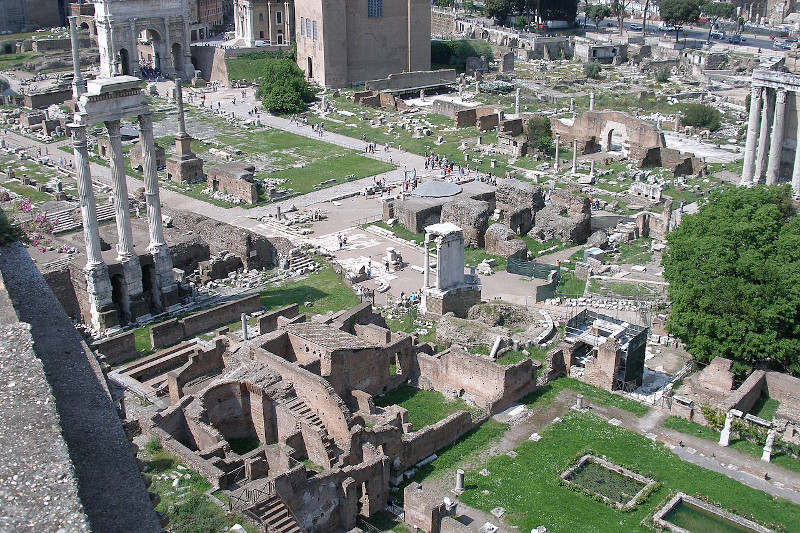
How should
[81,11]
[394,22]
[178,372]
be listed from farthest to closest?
1. [81,11]
2. [394,22]
3. [178,372]

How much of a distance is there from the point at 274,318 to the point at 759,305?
17.4 meters

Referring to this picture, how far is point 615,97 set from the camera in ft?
270

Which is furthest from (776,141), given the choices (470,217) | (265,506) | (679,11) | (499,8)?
(499,8)

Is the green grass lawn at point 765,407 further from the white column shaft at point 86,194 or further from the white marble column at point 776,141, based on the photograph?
the white column shaft at point 86,194

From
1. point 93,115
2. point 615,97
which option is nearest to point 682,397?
point 93,115

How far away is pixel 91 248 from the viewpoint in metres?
34.2

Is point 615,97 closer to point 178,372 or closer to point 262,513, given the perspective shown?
point 178,372

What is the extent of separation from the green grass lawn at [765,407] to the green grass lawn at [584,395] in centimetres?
359

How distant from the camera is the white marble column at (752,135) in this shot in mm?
50562

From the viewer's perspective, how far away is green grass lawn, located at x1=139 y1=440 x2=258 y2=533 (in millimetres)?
19422

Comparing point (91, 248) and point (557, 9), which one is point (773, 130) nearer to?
point (91, 248)

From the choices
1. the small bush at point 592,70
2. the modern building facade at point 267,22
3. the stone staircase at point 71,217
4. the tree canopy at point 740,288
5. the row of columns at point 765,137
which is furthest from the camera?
the modern building facade at point 267,22

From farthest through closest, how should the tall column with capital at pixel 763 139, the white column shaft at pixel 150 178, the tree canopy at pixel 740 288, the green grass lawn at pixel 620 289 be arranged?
the tall column with capital at pixel 763 139
the green grass lawn at pixel 620 289
the white column shaft at pixel 150 178
the tree canopy at pixel 740 288

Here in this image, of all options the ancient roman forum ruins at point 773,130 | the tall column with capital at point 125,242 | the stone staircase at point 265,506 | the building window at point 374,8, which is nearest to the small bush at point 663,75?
the building window at point 374,8
